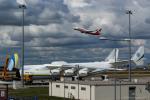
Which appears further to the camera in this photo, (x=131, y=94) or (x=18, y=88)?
(x=18, y=88)

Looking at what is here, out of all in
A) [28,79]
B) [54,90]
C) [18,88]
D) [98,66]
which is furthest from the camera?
[98,66]

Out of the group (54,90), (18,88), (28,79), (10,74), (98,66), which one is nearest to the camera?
(54,90)

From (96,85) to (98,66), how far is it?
93708mm

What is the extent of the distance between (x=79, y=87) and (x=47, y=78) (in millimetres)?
70540

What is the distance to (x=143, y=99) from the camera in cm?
7412

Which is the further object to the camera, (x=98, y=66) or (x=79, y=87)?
(x=98, y=66)

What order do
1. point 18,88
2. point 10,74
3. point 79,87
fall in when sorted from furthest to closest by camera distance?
point 10,74 → point 18,88 → point 79,87

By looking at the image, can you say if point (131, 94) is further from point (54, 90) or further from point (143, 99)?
point (54, 90)

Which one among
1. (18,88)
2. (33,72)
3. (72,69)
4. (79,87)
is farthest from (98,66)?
(79,87)

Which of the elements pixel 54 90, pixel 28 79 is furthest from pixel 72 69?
pixel 54 90

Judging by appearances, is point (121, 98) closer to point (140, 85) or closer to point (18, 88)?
point (140, 85)

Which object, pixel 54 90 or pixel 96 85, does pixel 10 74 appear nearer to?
pixel 54 90

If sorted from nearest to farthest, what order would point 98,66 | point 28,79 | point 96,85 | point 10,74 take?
1. point 96,85
2. point 28,79
3. point 10,74
4. point 98,66

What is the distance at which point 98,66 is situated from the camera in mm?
164875
